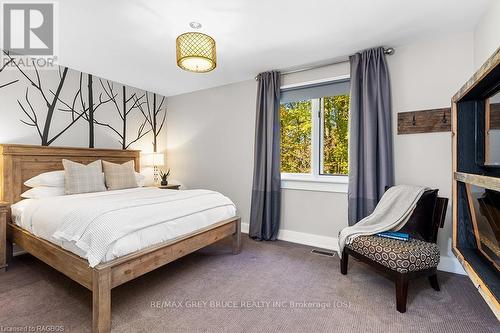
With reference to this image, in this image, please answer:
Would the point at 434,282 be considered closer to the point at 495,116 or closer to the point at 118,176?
the point at 495,116

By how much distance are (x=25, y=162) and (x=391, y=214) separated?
3.97 meters

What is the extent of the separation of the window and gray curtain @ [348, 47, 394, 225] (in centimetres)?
28

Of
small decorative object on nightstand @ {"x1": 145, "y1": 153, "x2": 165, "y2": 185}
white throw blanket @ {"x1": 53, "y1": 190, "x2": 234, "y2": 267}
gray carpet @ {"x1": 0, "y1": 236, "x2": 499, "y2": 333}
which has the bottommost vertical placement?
gray carpet @ {"x1": 0, "y1": 236, "x2": 499, "y2": 333}

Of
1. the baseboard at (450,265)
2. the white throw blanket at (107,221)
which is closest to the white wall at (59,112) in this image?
the white throw blanket at (107,221)

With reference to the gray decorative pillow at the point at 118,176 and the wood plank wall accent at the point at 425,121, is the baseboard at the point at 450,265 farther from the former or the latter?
the gray decorative pillow at the point at 118,176

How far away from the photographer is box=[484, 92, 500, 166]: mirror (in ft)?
4.30

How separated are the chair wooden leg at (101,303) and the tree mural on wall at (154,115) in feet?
10.6

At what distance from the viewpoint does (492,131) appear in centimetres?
137

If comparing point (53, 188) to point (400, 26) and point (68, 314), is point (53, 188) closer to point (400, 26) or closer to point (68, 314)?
point (68, 314)

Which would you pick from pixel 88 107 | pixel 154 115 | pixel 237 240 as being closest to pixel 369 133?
pixel 237 240

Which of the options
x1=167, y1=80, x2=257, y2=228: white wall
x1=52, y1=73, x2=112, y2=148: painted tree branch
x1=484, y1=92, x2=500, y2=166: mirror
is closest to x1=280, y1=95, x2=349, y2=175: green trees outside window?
x1=167, y1=80, x2=257, y2=228: white wall

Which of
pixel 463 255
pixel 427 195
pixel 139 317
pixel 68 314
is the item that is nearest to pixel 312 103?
pixel 427 195

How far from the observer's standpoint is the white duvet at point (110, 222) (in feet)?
5.49

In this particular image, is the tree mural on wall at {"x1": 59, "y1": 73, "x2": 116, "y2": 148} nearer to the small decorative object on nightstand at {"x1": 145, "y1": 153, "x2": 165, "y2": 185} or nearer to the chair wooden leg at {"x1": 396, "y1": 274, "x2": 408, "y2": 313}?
the small decorative object on nightstand at {"x1": 145, "y1": 153, "x2": 165, "y2": 185}
